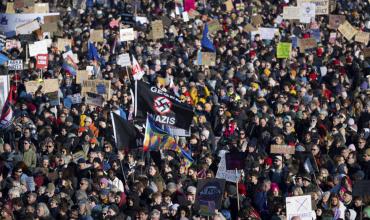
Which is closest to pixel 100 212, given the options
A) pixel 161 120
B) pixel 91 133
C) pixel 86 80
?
pixel 161 120

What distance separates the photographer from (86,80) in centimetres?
2173

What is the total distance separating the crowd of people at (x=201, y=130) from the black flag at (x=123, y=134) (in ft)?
0.31

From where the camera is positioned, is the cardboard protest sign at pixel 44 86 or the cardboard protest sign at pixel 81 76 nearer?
the cardboard protest sign at pixel 44 86

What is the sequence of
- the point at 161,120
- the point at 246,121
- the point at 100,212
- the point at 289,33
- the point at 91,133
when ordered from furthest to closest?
1. the point at 289,33
2. the point at 246,121
3. the point at 91,133
4. the point at 161,120
5. the point at 100,212

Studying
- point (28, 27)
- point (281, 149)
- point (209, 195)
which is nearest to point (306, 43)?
point (28, 27)

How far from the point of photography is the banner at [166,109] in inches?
650

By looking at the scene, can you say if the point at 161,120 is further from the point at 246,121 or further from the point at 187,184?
the point at 246,121

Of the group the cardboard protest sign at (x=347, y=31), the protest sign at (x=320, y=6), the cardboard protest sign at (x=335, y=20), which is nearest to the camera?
the cardboard protest sign at (x=347, y=31)

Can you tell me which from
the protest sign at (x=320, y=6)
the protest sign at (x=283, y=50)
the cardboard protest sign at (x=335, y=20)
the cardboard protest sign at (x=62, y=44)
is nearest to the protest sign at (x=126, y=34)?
the cardboard protest sign at (x=62, y=44)

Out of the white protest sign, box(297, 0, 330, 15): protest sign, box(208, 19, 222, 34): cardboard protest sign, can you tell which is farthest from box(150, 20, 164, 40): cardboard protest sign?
box(297, 0, 330, 15): protest sign

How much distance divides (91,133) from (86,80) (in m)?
3.89

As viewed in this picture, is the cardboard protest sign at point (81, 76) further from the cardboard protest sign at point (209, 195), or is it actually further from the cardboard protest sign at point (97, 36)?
the cardboard protest sign at point (209, 195)

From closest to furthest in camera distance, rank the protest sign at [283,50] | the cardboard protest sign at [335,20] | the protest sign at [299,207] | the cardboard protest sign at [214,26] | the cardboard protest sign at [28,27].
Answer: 1. the protest sign at [299,207]
2. the protest sign at [283,50]
3. the cardboard protest sign at [28,27]
4. the cardboard protest sign at [214,26]
5. the cardboard protest sign at [335,20]

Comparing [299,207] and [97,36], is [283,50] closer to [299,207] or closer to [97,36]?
[97,36]
